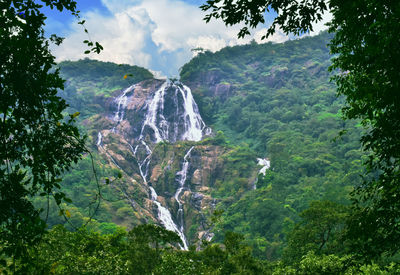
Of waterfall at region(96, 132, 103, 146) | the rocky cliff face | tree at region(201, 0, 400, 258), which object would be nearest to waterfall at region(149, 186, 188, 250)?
the rocky cliff face

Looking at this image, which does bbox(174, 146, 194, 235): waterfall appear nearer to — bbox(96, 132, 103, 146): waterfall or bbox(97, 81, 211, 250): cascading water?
bbox(97, 81, 211, 250): cascading water

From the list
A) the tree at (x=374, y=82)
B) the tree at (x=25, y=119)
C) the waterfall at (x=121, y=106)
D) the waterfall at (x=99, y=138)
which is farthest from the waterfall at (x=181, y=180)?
the tree at (x=25, y=119)

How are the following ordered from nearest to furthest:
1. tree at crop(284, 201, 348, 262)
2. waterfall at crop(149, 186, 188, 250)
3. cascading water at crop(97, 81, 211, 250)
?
tree at crop(284, 201, 348, 262), waterfall at crop(149, 186, 188, 250), cascading water at crop(97, 81, 211, 250)

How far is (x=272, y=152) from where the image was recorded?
4841cm

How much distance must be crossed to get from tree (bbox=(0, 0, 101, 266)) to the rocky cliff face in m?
32.2

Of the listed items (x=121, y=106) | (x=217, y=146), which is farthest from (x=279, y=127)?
(x=121, y=106)

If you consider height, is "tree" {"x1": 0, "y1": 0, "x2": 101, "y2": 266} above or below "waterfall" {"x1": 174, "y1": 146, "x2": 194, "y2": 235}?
above

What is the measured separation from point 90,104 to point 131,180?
32.2 meters

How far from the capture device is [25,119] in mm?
3404

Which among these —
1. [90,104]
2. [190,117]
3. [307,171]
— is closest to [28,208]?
[307,171]

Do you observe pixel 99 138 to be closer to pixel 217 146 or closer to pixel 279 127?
pixel 217 146

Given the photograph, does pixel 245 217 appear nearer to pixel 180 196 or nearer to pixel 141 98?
pixel 180 196

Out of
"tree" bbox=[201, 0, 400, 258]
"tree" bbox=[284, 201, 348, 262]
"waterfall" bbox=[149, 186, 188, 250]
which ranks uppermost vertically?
"tree" bbox=[201, 0, 400, 258]

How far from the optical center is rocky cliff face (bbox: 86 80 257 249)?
38.3 m
